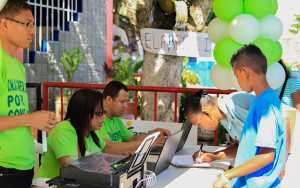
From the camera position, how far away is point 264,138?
1.99 m

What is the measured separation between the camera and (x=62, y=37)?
386 inches

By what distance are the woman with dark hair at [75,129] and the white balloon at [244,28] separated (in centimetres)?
117

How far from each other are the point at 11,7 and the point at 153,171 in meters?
1.13

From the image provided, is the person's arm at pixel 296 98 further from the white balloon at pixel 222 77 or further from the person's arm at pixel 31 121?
the person's arm at pixel 31 121

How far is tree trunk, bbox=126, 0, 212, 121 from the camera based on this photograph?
15.7 ft

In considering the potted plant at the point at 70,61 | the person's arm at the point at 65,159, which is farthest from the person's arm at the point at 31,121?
the potted plant at the point at 70,61

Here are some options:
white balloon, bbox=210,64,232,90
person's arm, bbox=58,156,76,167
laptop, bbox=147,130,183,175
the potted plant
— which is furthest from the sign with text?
the potted plant

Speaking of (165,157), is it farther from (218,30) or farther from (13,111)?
(218,30)

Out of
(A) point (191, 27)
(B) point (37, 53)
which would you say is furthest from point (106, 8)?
(A) point (191, 27)

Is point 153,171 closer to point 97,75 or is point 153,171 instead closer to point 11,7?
point 11,7

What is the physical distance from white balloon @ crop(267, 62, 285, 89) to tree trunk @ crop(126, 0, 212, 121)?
1.72m

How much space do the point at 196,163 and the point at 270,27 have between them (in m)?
1.16

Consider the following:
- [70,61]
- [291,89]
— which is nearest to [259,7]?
[291,89]

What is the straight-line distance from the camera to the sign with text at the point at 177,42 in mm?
4039
